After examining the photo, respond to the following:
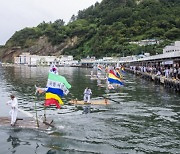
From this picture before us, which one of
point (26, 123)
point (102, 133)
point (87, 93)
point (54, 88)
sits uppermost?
point (54, 88)

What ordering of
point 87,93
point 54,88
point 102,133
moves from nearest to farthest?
point 102,133
point 54,88
point 87,93

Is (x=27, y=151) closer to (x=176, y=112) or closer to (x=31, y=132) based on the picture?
(x=31, y=132)

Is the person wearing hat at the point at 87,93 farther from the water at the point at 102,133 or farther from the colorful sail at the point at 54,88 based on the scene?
the colorful sail at the point at 54,88

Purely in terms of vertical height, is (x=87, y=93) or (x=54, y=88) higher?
(x=54, y=88)

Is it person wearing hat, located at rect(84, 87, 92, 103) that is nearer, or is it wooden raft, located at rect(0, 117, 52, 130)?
wooden raft, located at rect(0, 117, 52, 130)

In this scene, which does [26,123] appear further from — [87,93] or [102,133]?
[87,93]

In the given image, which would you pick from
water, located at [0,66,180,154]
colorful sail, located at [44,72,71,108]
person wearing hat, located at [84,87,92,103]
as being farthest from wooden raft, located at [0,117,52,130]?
person wearing hat, located at [84,87,92,103]

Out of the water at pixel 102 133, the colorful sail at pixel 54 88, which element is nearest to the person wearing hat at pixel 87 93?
the water at pixel 102 133

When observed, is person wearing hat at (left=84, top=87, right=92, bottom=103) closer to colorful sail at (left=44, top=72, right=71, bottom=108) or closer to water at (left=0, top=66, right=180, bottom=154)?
water at (left=0, top=66, right=180, bottom=154)

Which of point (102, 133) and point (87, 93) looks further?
point (87, 93)

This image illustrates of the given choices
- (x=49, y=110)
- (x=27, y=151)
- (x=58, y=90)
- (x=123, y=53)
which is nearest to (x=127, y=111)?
(x=49, y=110)

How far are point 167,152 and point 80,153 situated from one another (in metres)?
4.79

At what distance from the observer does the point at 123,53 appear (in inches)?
6501

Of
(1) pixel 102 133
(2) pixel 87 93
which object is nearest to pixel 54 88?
(1) pixel 102 133
